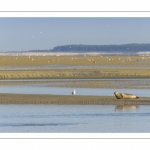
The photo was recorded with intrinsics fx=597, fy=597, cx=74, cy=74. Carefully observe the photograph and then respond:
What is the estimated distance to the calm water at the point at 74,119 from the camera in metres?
16.5

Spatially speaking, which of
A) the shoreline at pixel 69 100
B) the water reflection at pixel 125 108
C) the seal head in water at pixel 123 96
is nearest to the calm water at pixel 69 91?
the shoreline at pixel 69 100

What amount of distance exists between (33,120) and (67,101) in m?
5.29

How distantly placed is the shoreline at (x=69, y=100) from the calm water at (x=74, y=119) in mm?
935

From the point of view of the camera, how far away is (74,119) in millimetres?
18562

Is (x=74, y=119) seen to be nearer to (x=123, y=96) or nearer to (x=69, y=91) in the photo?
(x=123, y=96)

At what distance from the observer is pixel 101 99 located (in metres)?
23.7

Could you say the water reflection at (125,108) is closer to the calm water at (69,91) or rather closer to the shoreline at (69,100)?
the shoreline at (69,100)

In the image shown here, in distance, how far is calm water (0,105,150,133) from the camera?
16547 millimetres

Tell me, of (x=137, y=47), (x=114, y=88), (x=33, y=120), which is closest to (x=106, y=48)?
(x=137, y=47)

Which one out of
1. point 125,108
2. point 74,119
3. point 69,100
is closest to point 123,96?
point 69,100

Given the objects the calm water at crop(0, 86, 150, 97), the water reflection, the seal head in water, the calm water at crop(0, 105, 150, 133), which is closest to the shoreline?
the seal head in water

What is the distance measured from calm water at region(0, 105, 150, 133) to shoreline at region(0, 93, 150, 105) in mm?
935
